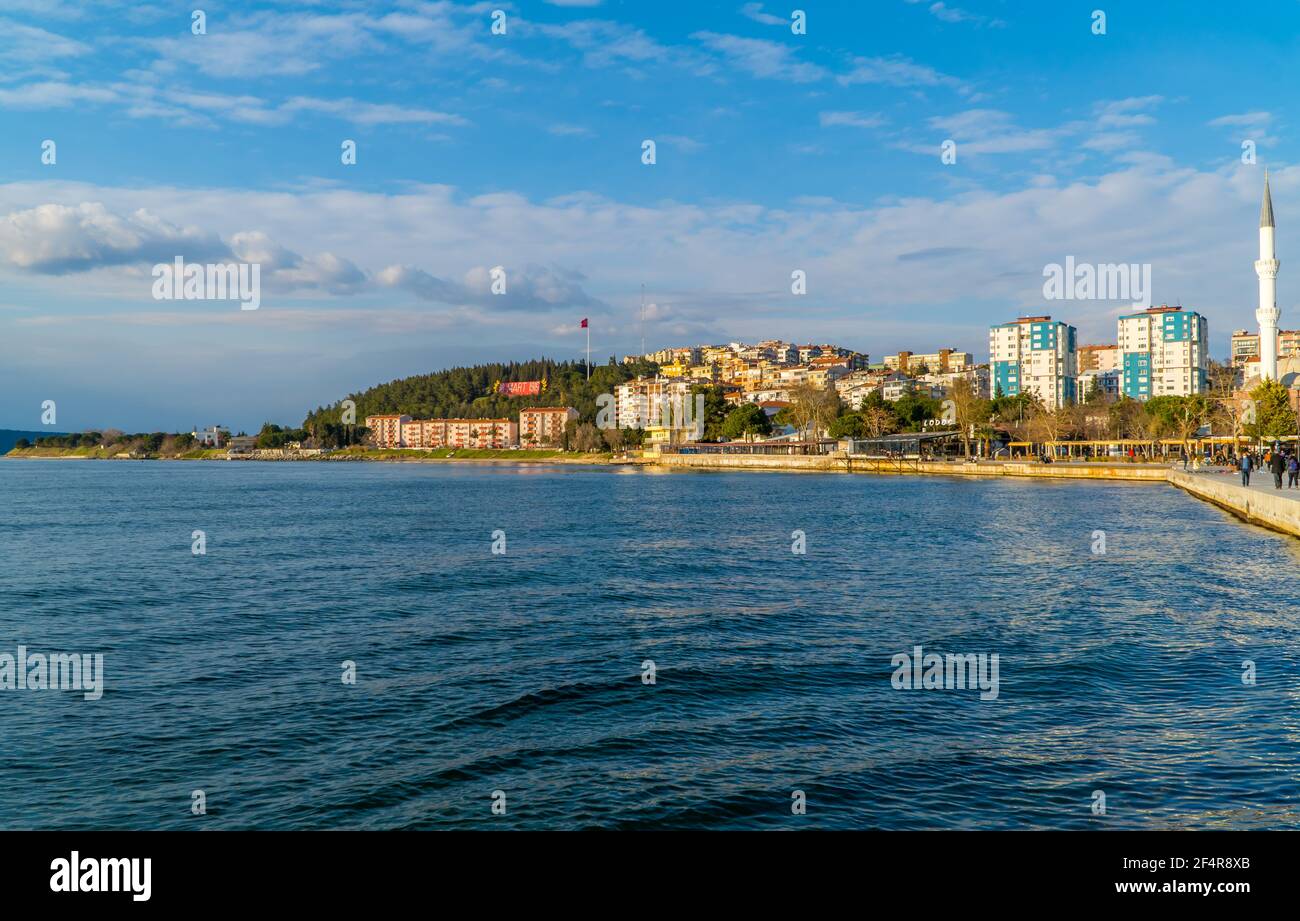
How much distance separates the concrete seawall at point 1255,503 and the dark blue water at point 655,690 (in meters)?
2.68

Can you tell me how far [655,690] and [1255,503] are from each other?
34.1m

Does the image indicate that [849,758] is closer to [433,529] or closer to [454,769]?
[454,769]

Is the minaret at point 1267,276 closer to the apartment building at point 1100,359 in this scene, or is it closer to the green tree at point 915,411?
the green tree at point 915,411

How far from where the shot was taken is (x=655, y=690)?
1382cm

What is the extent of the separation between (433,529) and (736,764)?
32.5 meters

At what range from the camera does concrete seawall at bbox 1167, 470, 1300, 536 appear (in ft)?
105

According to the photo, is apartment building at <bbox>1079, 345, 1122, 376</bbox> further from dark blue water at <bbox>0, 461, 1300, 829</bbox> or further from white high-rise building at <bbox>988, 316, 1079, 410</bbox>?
dark blue water at <bbox>0, 461, 1300, 829</bbox>

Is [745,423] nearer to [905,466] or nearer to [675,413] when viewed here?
[675,413]

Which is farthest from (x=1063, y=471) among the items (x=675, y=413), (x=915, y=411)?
(x=675, y=413)

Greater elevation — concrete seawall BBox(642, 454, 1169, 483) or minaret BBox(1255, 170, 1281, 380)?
minaret BBox(1255, 170, 1281, 380)

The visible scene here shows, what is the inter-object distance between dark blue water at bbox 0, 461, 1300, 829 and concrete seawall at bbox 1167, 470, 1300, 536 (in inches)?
106
